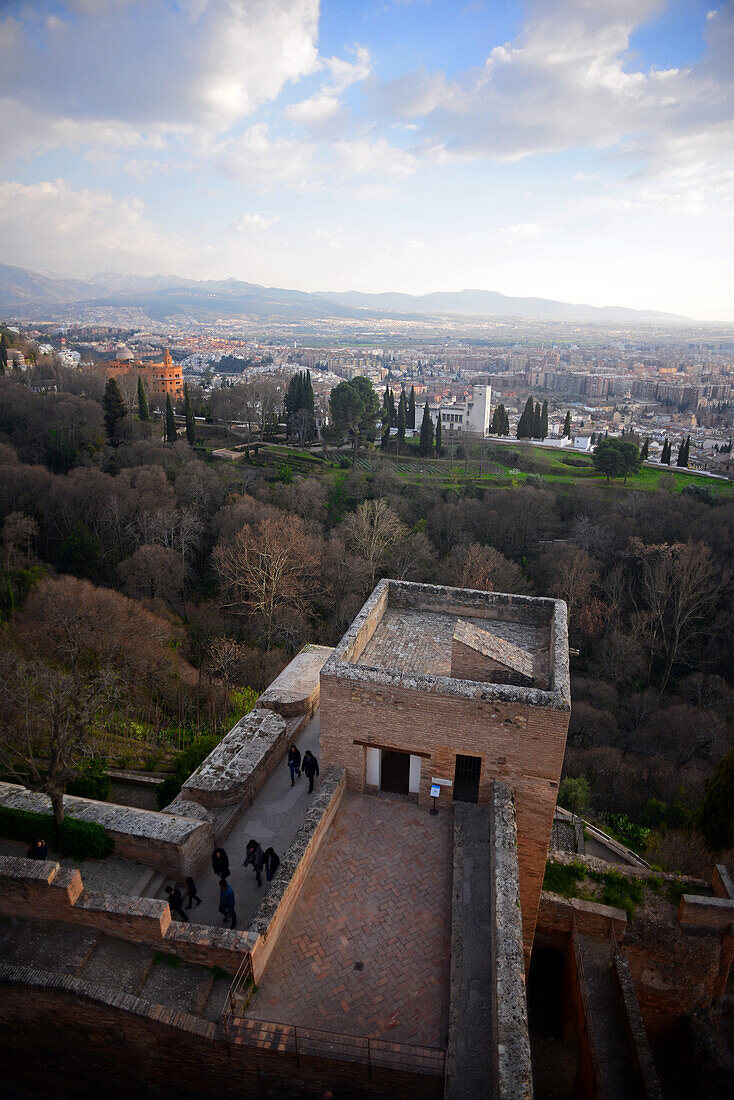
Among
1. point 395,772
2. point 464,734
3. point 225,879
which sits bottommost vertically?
point 225,879

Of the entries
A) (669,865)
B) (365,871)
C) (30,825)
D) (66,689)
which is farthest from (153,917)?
(669,865)

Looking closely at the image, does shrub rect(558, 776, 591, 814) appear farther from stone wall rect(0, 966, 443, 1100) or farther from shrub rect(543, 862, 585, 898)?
stone wall rect(0, 966, 443, 1100)

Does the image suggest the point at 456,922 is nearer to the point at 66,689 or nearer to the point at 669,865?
the point at 66,689

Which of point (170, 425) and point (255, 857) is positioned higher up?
point (170, 425)

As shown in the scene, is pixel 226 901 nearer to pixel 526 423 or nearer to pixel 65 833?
pixel 65 833

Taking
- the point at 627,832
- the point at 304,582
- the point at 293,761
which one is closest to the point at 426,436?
the point at 304,582

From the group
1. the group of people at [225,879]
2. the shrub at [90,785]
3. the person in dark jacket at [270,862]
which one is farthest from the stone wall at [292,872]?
the shrub at [90,785]

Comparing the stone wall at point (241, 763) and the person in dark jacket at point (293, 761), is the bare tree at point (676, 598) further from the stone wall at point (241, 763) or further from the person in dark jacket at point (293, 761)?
the person in dark jacket at point (293, 761)
